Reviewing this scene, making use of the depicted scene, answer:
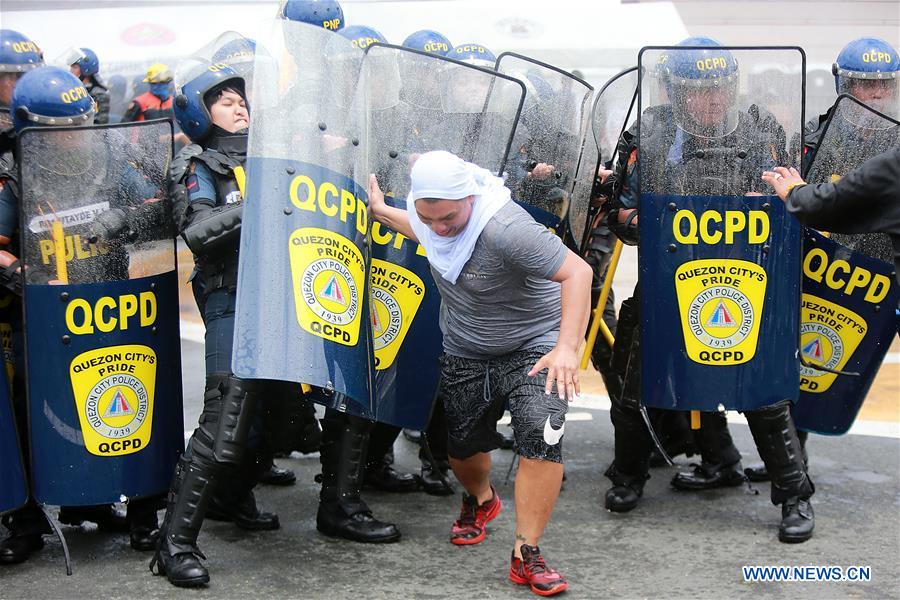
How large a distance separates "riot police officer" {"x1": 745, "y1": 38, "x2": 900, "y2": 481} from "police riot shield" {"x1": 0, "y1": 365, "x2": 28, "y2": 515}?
308cm

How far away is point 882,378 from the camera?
25.1 ft

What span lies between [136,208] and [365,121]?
0.89m

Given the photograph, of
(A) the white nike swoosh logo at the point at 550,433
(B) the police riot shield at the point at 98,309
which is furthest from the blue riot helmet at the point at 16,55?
(A) the white nike swoosh logo at the point at 550,433

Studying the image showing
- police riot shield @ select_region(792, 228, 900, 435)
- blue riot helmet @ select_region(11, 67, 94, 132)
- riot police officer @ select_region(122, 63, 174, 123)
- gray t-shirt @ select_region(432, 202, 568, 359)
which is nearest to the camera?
gray t-shirt @ select_region(432, 202, 568, 359)

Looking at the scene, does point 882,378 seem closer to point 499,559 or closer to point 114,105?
point 499,559

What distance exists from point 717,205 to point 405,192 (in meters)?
1.19

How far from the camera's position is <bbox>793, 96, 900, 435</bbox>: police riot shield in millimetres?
4688

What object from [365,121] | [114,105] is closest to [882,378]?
[365,121]

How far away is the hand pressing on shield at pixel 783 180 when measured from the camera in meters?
4.05

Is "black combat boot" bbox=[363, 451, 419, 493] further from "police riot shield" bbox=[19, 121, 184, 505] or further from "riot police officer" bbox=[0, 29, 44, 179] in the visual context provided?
"riot police officer" bbox=[0, 29, 44, 179]

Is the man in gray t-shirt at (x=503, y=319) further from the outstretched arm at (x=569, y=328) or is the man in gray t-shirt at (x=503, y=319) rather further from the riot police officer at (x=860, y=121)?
the riot police officer at (x=860, y=121)

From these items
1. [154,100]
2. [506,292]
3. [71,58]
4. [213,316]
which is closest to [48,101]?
[213,316]

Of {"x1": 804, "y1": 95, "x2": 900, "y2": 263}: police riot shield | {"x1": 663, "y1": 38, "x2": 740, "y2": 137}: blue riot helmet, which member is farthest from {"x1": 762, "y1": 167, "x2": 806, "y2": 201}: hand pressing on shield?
{"x1": 804, "y1": 95, "x2": 900, "y2": 263}: police riot shield

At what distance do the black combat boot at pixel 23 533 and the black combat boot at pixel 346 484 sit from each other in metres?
1.08
